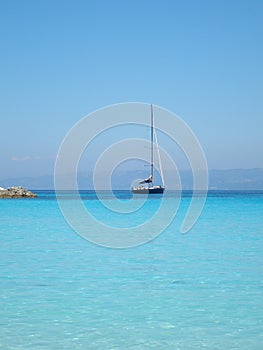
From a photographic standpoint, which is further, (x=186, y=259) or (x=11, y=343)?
(x=186, y=259)

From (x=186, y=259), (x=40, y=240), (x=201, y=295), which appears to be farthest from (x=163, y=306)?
(x=40, y=240)

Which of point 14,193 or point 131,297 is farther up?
point 14,193

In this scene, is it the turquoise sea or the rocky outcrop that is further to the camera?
the rocky outcrop

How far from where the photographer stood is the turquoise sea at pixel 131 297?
750 cm

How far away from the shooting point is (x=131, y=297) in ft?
33.1

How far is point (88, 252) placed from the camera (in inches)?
667

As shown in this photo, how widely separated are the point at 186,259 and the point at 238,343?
7.90 m

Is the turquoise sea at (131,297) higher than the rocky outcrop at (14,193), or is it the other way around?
the rocky outcrop at (14,193)

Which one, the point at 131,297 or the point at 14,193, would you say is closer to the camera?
the point at 131,297

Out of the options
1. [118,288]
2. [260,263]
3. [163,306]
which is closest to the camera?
[163,306]

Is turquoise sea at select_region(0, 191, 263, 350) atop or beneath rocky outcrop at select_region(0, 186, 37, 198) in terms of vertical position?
beneath

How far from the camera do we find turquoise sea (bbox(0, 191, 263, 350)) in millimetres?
7500

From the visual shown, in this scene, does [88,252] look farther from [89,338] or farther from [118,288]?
[89,338]

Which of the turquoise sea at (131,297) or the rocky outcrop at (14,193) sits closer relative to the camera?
the turquoise sea at (131,297)
